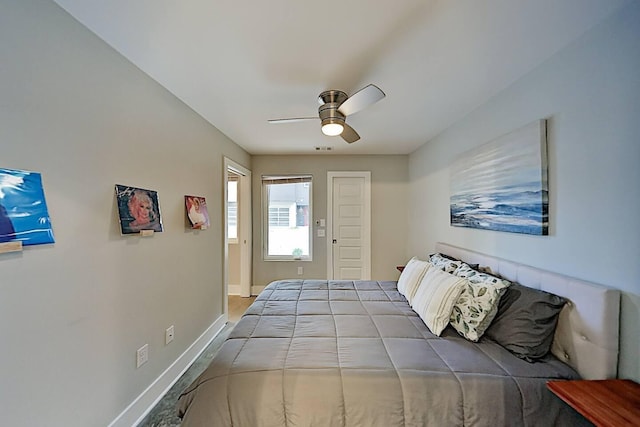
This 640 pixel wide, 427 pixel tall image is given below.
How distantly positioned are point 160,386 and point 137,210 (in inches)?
52.9

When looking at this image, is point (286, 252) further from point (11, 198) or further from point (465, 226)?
point (11, 198)

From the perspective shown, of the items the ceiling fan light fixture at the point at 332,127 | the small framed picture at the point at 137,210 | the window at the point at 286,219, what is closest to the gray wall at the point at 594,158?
the ceiling fan light fixture at the point at 332,127

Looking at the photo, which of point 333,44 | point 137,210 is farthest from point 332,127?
point 137,210

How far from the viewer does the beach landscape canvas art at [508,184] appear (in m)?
1.79

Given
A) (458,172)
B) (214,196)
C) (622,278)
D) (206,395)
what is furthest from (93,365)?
(458,172)

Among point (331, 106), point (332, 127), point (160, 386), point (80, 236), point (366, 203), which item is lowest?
point (160, 386)

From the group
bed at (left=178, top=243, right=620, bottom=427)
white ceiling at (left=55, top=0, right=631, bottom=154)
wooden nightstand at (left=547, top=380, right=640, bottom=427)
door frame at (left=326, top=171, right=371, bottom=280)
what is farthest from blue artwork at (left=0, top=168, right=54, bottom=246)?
door frame at (left=326, top=171, right=371, bottom=280)

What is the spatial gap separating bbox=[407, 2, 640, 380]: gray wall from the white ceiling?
14 cm

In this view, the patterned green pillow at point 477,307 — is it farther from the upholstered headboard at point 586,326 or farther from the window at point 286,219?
the window at point 286,219

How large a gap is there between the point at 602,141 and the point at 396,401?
→ 1642 mm

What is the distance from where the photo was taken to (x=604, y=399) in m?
1.17

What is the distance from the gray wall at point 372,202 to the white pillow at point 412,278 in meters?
2.09

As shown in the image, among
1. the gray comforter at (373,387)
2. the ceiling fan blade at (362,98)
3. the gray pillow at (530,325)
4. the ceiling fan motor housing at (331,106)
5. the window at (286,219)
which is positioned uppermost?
the ceiling fan motor housing at (331,106)

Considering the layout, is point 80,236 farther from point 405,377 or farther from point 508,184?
point 508,184
